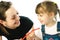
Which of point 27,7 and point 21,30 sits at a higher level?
point 27,7

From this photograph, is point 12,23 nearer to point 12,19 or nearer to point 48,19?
point 12,19

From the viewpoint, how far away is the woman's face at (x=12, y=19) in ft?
2.82

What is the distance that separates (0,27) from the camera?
880 mm

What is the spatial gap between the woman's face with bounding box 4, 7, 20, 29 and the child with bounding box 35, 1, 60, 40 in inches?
4.7

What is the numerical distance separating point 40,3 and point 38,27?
134 mm

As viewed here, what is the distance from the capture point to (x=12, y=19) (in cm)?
86

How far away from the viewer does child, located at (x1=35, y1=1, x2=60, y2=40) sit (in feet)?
2.82

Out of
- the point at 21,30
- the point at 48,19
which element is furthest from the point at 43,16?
the point at 21,30

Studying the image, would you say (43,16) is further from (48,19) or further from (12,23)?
(12,23)

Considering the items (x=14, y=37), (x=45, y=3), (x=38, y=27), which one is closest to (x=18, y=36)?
(x=14, y=37)

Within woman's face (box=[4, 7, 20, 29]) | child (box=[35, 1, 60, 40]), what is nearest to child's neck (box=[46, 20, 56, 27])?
child (box=[35, 1, 60, 40])

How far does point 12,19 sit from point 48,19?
20cm

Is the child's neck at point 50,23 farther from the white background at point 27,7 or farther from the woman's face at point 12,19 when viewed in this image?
the woman's face at point 12,19

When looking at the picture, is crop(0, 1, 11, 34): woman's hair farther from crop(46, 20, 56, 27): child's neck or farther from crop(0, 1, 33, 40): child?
crop(46, 20, 56, 27): child's neck
